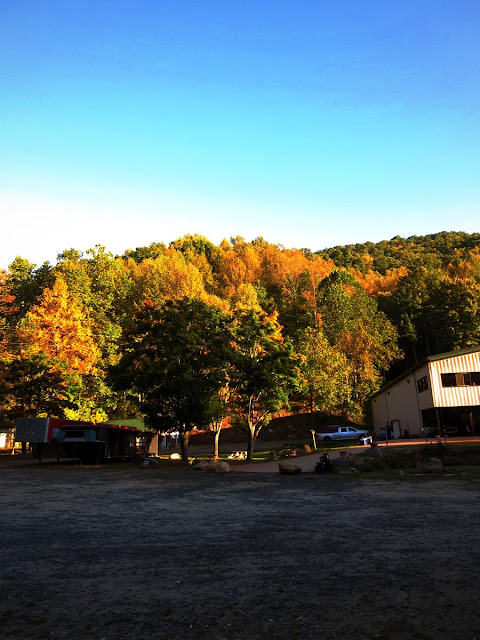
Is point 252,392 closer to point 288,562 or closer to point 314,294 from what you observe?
point 288,562

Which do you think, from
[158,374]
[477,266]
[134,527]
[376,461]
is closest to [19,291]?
[158,374]

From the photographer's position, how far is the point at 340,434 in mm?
49812

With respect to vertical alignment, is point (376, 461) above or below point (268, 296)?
below

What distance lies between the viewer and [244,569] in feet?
20.5

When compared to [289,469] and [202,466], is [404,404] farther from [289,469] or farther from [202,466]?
[289,469]

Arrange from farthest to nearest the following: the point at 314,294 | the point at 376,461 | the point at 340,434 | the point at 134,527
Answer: the point at 314,294 < the point at 340,434 < the point at 376,461 < the point at 134,527

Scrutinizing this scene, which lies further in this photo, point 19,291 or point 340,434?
point 19,291

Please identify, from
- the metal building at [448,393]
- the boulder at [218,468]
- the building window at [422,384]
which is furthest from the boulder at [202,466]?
the building window at [422,384]

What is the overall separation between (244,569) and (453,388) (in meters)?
38.5

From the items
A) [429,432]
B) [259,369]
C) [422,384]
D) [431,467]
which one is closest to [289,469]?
[431,467]

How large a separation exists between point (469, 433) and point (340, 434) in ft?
42.9

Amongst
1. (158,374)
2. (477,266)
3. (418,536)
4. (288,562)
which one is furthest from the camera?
(477,266)

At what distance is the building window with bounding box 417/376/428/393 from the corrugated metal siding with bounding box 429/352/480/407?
1.10m

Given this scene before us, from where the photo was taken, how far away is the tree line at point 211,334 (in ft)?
97.4
